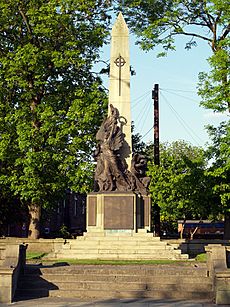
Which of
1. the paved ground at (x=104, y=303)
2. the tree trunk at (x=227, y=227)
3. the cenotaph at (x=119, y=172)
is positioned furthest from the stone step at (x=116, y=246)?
the tree trunk at (x=227, y=227)

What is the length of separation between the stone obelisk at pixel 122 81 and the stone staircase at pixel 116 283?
7.88m

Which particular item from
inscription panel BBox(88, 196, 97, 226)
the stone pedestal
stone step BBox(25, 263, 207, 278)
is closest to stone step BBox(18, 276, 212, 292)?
stone step BBox(25, 263, 207, 278)

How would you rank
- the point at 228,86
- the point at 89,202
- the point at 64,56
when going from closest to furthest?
1. the point at 89,202
2. the point at 228,86
3. the point at 64,56

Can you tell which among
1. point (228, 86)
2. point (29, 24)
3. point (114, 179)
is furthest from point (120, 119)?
point (29, 24)

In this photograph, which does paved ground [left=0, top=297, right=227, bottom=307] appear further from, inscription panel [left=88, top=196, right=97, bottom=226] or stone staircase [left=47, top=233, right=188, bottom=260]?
inscription panel [left=88, top=196, right=97, bottom=226]

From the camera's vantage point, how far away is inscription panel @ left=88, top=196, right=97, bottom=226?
66.6ft

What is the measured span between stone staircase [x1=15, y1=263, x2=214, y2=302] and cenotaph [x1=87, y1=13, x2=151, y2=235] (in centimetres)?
565

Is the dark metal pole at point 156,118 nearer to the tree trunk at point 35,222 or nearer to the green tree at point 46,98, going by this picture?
the green tree at point 46,98

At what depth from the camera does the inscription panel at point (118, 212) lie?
65.6 ft

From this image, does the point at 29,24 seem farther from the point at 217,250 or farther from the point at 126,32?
the point at 217,250

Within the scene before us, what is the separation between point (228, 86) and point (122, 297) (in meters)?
14.1

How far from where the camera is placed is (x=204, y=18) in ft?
94.1

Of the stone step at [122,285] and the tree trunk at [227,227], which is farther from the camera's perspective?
the tree trunk at [227,227]

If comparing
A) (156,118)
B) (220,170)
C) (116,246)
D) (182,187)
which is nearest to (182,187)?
(182,187)
